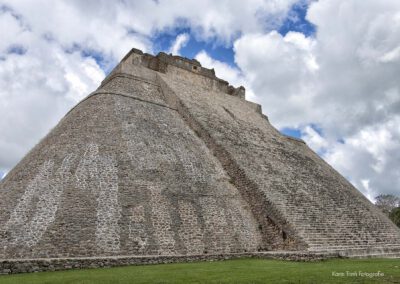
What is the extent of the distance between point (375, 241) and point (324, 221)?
227cm

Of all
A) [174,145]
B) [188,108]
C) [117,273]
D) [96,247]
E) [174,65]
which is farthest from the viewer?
[174,65]

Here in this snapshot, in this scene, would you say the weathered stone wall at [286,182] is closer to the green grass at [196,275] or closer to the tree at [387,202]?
the green grass at [196,275]

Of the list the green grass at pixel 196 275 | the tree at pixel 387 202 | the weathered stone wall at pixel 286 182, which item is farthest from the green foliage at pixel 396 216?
the green grass at pixel 196 275

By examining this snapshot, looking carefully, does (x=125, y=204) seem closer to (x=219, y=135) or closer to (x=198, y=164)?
(x=198, y=164)

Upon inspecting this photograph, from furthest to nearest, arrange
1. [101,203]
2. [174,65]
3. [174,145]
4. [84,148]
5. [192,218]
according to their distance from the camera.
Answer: [174,65] → [174,145] → [84,148] → [192,218] → [101,203]

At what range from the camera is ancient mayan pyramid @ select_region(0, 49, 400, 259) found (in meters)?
10.1

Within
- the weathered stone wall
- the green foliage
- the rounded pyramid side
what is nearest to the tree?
the green foliage

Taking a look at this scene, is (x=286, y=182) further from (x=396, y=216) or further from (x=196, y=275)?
(x=396, y=216)

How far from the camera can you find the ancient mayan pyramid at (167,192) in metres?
10.1

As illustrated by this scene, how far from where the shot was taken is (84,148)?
40.8 ft

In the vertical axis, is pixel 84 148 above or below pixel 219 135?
below

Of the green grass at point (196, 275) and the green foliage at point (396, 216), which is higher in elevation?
the green foliage at point (396, 216)

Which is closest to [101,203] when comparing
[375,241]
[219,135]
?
[219,135]

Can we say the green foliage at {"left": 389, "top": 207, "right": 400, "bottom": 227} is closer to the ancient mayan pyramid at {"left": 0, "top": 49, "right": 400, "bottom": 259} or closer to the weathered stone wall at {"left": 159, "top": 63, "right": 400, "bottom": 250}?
the weathered stone wall at {"left": 159, "top": 63, "right": 400, "bottom": 250}
